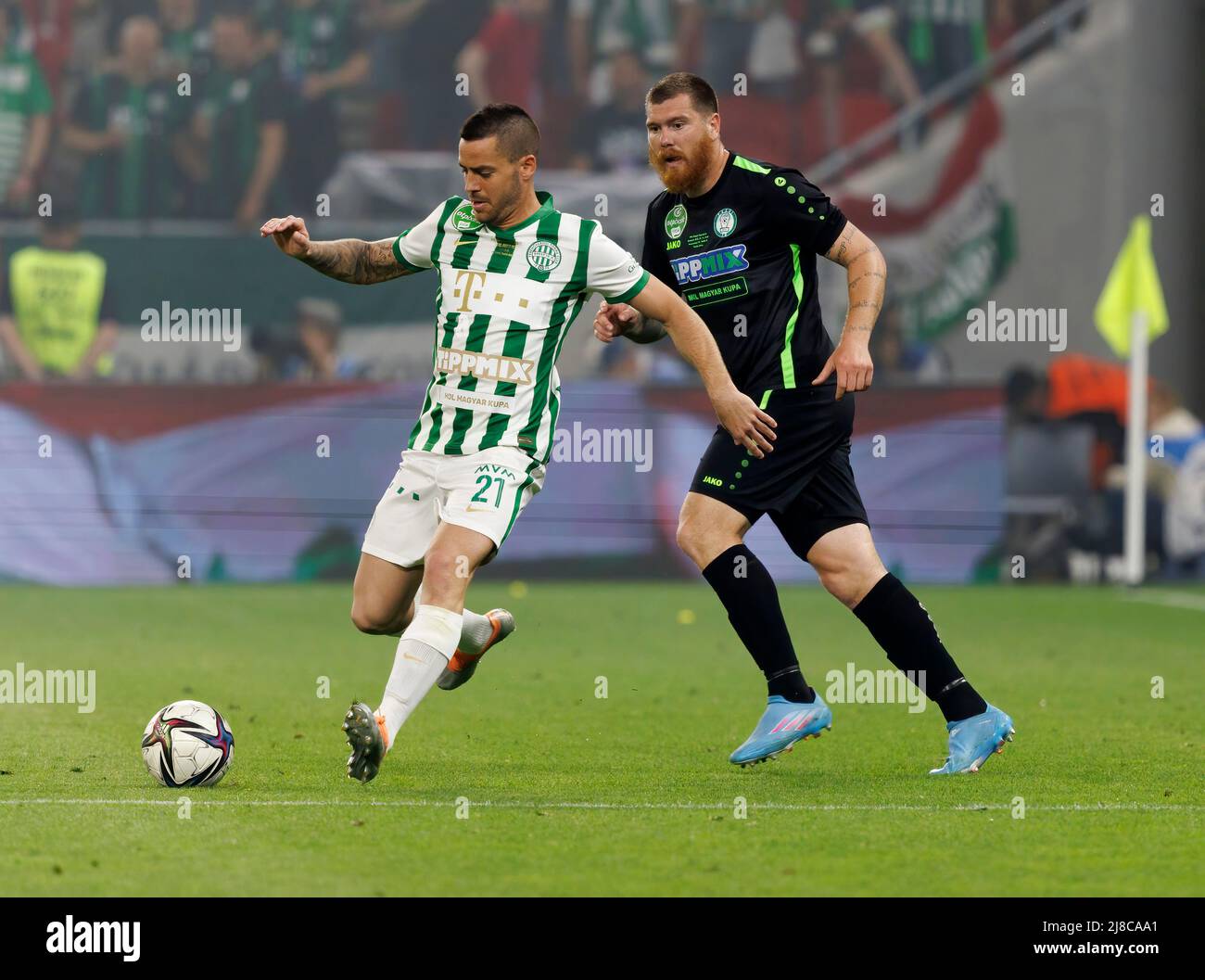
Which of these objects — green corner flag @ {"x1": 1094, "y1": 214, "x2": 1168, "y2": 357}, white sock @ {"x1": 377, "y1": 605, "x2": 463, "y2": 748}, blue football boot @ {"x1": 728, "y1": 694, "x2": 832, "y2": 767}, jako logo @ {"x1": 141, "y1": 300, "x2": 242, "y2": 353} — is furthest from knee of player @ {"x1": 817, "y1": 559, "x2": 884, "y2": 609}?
jako logo @ {"x1": 141, "y1": 300, "x2": 242, "y2": 353}

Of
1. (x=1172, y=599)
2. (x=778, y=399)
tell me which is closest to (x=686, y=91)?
(x=778, y=399)

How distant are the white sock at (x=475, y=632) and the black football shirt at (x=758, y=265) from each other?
4.09ft

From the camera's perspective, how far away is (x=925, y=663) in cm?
638

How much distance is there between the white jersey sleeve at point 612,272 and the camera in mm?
6215

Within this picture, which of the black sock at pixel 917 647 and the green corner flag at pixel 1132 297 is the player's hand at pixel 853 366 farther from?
the green corner flag at pixel 1132 297

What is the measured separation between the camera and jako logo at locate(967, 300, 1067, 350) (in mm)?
18328

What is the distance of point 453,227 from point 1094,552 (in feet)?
37.0

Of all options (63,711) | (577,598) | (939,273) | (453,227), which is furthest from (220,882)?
(939,273)

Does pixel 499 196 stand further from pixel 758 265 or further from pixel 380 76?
pixel 380 76

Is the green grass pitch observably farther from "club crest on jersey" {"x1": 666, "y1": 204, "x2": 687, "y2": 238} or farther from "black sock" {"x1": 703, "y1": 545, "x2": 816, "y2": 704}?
"club crest on jersey" {"x1": 666, "y1": 204, "x2": 687, "y2": 238}

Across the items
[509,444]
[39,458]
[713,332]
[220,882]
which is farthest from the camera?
[39,458]

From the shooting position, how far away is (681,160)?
21.4 feet

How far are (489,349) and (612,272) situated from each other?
0.46 meters

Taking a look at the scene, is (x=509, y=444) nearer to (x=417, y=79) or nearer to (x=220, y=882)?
(x=220, y=882)
